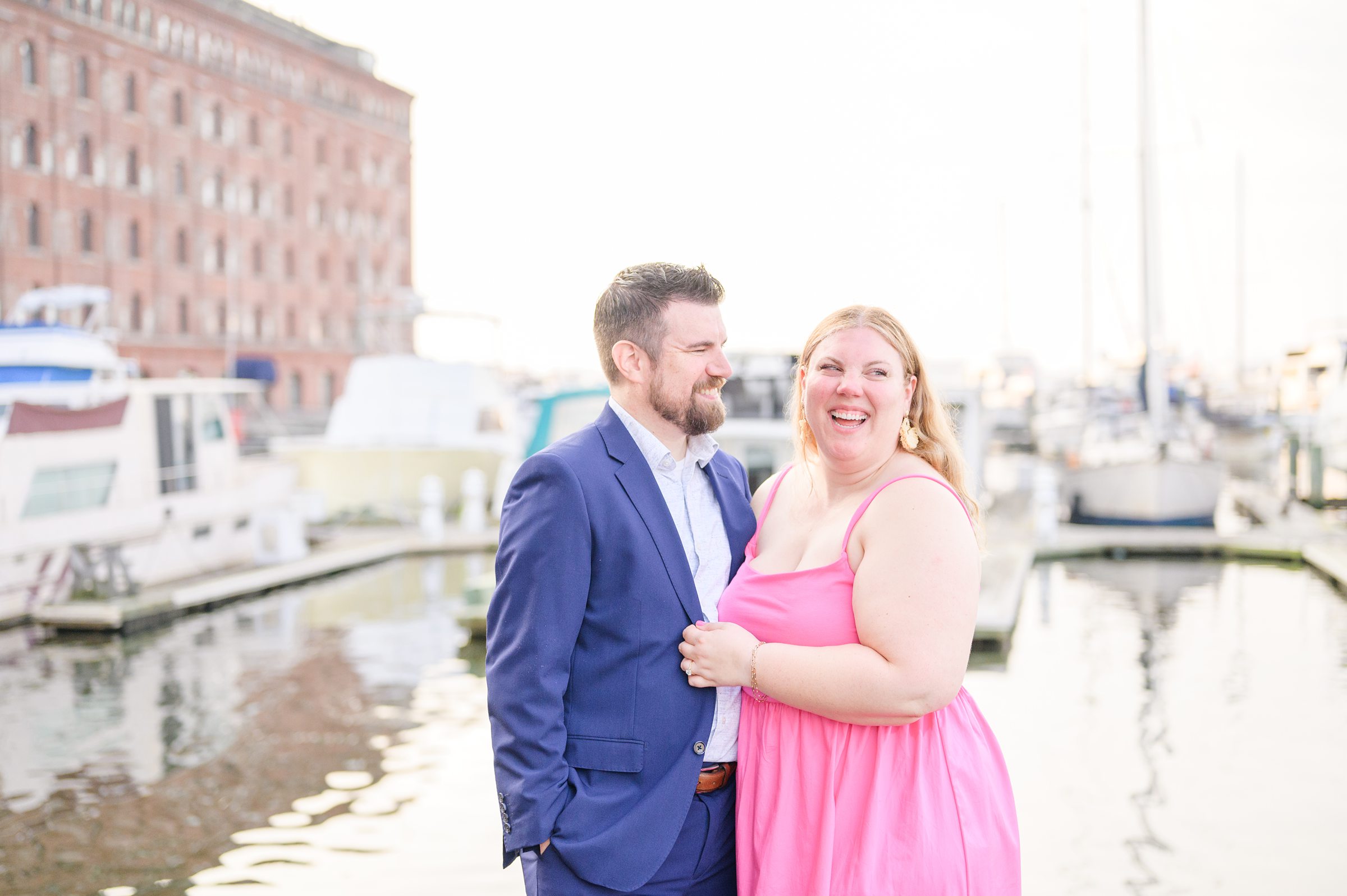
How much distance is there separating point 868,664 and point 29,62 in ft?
144

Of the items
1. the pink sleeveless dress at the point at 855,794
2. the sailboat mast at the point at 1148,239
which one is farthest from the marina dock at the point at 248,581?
the sailboat mast at the point at 1148,239

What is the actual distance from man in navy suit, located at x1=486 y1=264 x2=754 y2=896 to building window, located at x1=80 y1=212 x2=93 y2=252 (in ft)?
148

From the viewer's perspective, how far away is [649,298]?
9.01 feet

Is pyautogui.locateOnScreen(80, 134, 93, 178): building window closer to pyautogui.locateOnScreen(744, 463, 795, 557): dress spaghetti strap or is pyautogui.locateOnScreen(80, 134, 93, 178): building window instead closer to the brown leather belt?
pyautogui.locateOnScreen(744, 463, 795, 557): dress spaghetti strap

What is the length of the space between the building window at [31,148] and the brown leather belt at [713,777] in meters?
43.4

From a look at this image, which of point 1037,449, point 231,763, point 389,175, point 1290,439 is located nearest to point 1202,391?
point 1037,449

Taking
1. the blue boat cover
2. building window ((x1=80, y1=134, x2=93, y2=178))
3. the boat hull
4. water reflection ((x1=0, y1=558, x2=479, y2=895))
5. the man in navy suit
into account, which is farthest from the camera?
the blue boat cover

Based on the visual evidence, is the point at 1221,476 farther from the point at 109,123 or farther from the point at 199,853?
the point at 109,123

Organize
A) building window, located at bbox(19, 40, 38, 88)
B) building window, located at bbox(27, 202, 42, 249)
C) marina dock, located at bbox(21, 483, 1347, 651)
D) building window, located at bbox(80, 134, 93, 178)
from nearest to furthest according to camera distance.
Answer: marina dock, located at bbox(21, 483, 1347, 651), building window, located at bbox(19, 40, 38, 88), building window, located at bbox(27, 202, 42, 249), building window, located at bbox(80, 134, 93, 178)

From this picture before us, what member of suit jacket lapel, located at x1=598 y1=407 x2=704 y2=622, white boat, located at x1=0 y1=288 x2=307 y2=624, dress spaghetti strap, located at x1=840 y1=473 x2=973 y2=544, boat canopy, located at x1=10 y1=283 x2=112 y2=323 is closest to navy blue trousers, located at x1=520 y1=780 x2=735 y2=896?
suit jacket lapel, located at x1=598 y1=407 x2=704 y2=622

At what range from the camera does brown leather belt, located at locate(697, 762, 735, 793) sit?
281 centimetres

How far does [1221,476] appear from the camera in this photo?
1786 centimetres

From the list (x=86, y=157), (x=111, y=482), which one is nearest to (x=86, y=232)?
(x=86, y=157)

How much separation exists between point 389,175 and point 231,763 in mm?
56826
